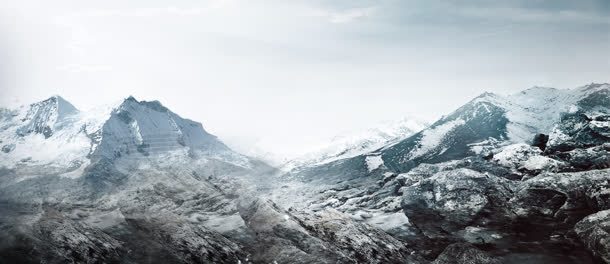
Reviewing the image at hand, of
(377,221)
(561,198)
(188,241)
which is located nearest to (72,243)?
(188,241)

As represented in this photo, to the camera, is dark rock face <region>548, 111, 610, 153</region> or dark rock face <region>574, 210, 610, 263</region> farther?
dark rock face <region>548, 111, 610, 153</region>

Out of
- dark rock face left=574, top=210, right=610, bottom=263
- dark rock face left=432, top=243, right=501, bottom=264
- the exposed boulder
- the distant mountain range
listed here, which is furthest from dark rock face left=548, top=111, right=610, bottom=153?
dark rock face left=432, top=243, right=501, bottom=264

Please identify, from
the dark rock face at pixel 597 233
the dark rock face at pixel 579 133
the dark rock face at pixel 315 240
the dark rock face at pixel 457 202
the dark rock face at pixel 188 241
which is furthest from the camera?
the dark rock face at pixel 579 133

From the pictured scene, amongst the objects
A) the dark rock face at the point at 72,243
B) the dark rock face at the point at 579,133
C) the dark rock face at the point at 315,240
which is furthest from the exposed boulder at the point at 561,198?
the dark rock face at the point at 72,243

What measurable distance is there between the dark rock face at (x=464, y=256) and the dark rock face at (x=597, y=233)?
21177 mm

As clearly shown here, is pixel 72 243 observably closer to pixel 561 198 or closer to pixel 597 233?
pixel 597 233

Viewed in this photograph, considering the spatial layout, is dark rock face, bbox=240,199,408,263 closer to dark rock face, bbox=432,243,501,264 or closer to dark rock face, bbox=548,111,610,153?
dark rock face, bbox=432,243,501,264

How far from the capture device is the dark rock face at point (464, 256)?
344 feet

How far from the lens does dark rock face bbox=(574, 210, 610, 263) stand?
323 feet

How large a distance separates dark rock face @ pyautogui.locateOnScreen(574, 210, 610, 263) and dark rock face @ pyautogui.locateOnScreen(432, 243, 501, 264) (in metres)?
21.2

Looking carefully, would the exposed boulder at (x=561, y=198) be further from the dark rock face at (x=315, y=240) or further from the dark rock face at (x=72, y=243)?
the dark rock face at (x=72, y=243)

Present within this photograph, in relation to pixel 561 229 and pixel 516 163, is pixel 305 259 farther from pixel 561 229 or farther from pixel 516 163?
pixel 516 163

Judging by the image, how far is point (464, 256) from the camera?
10644cm

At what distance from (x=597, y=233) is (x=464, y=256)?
30407mm
